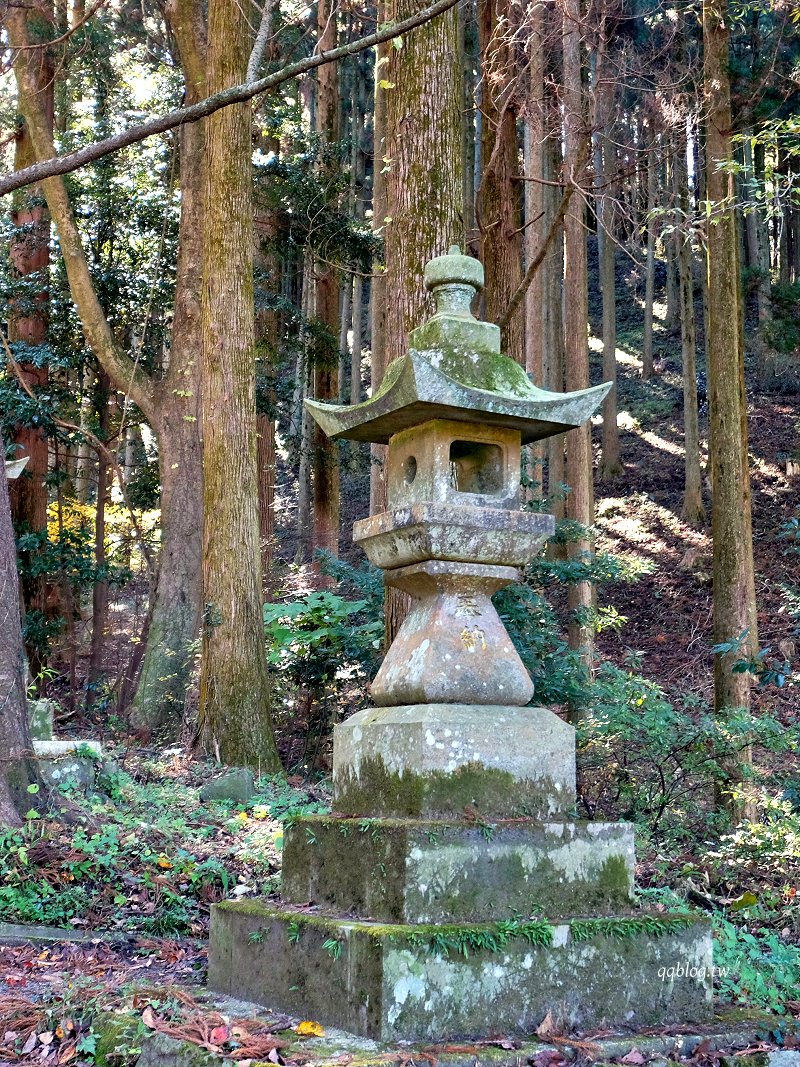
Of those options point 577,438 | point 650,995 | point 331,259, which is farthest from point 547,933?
point 331,259

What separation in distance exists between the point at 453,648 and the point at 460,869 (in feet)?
3.08

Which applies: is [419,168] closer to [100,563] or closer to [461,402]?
[461,402]

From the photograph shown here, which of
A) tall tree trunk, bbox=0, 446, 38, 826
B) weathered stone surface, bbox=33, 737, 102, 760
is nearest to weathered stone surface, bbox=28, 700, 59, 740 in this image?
weathered stone surface, bbox=33, 737, 102, 760

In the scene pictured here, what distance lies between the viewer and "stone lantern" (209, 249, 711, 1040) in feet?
12.5

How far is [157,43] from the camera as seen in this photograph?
19.0m

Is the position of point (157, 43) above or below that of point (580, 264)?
above

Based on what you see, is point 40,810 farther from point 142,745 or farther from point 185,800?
point 142,745

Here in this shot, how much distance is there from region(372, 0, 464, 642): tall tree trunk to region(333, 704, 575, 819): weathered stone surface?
113 inches

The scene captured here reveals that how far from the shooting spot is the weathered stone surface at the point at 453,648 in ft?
14.5

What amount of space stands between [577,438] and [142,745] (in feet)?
21.4

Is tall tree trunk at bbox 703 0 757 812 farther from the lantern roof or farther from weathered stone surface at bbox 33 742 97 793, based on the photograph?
the lantern roof

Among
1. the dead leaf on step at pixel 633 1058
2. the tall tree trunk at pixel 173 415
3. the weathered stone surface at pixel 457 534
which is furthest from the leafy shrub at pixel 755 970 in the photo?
the tall tree trunk at pixel 173 415

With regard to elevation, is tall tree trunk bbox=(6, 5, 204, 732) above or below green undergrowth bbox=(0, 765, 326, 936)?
above

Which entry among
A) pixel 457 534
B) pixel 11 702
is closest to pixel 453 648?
pixel 457 534
